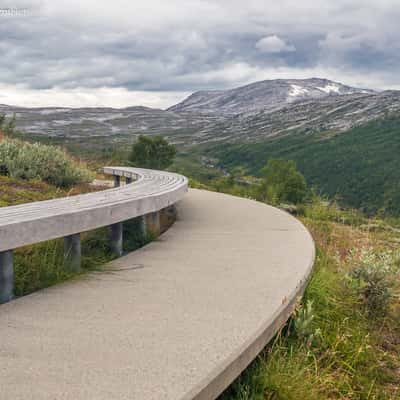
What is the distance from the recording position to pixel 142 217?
588 cm

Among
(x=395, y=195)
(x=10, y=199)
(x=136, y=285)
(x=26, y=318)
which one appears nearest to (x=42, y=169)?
(x=10, y=199)

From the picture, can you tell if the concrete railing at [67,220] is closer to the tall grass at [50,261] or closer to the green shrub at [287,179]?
the tall grass at [50,261]

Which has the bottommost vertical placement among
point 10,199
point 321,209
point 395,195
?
point 395,195

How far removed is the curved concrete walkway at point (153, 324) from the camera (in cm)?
234

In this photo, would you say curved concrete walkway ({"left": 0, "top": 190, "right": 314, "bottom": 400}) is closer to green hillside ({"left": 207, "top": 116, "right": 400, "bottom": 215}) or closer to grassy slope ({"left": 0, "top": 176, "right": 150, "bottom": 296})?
grassy slope ({"left": 0, "top": 176, "right": 150, "bottom": 296})

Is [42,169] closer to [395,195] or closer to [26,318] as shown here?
[26,318]

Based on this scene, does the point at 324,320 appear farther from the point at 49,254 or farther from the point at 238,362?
the point at 49,254

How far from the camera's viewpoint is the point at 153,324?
3086 millimetres

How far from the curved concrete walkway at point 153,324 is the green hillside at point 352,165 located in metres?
116

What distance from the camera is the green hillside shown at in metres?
133

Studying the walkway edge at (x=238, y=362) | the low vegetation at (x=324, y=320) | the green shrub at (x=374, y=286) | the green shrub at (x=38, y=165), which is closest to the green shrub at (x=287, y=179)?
the green shrub at (x=38, y=165)

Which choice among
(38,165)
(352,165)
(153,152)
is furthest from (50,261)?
(352,165)

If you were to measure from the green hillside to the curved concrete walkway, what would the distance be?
11573 cm

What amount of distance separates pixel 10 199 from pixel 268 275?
3551 millimetres
